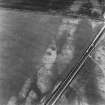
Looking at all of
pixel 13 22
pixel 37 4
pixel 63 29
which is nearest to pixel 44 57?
pixel 63 29

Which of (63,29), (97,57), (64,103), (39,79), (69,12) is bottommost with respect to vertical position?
(64,103)

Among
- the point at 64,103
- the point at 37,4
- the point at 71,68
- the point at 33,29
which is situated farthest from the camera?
the point at 37,4

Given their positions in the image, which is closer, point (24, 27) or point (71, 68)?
point (71, 68)

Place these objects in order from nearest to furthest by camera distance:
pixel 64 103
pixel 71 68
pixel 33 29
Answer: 1. pixel 64 103
2. pixel 71 68
3. pixel 33 29

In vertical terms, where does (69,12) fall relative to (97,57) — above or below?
above

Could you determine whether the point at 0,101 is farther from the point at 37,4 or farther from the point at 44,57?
the point at 37,4

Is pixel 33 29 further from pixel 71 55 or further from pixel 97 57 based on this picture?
pixel 97 57

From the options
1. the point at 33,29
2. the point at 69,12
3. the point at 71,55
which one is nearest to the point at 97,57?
the point at 71,55
